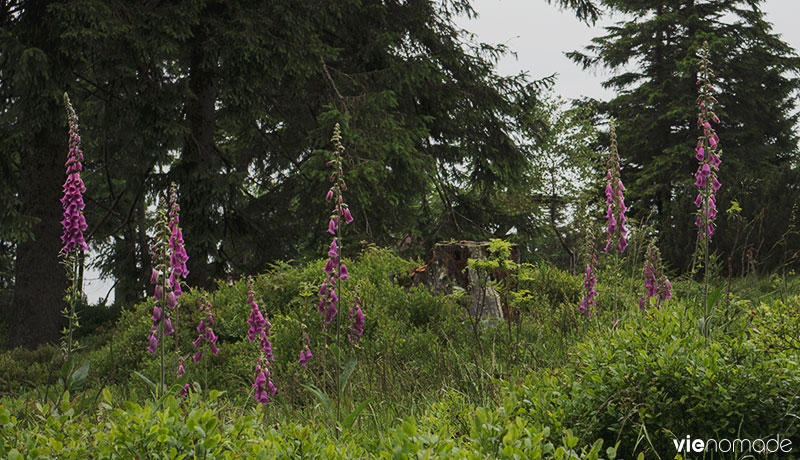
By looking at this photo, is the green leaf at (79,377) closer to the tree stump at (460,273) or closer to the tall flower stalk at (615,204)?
the tall flower stalk at (615,204)

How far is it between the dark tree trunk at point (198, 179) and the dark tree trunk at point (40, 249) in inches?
72.3

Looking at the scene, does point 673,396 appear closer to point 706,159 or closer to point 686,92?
point 706,159

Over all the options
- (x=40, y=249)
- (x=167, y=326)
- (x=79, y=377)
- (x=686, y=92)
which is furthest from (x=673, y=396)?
(x=686, y=92)

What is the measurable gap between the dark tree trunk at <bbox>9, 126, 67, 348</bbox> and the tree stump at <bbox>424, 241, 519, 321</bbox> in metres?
5.98

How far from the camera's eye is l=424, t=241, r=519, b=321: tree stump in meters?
7.38

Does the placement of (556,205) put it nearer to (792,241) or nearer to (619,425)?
(792,241)

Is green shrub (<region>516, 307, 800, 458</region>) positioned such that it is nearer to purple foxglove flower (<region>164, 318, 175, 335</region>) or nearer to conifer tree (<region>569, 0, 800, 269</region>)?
purple foxglove flower (<region>164, 318, 175, 335</region>)

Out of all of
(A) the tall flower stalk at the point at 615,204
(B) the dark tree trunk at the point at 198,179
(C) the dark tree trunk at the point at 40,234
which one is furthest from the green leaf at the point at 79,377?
(C) the dark tree trunk at the point at 40,234

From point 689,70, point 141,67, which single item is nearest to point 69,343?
point 141,67

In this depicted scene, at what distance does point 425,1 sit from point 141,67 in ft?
20.2

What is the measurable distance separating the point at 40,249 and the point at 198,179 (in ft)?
8.45

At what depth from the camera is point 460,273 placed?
25.2 ft

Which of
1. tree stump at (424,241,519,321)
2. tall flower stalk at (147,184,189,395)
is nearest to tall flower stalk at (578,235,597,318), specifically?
tree stump at (424,241,519,321)

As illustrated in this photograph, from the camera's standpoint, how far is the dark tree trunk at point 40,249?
984cm
